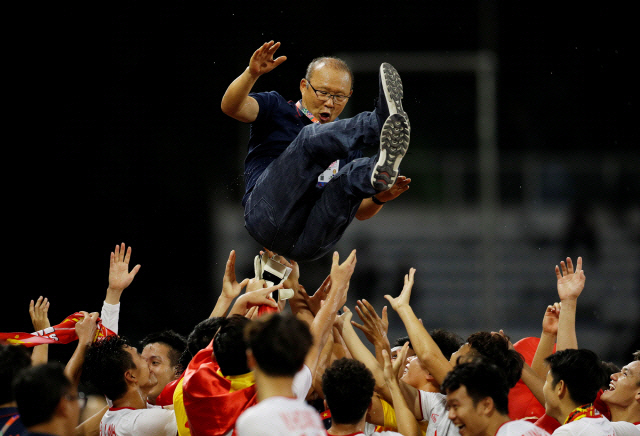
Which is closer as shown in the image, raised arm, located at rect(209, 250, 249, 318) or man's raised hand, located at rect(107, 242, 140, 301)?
raised arm, located at rect(209, 250, 249, 318)

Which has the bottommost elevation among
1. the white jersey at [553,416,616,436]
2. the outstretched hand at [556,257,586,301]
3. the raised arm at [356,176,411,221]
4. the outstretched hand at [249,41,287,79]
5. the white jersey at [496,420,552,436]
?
the white jersey at [553,416,616,436]

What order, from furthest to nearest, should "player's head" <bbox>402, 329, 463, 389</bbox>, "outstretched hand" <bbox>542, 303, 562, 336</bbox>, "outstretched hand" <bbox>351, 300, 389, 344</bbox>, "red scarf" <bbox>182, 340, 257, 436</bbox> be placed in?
"outstretched hand" <bbox>542, 303, 562, 336</bbox> < "player's head" <bbox>402, 329, 463, 389</bbox> < "outstretched hand" <bbox>351, 300, 389, 344</bbox> < "red scarf" <bbox>182, 340, 257, 436</bbox>

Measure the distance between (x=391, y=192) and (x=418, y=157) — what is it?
6.48 metres

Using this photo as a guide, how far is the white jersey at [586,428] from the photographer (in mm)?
2684

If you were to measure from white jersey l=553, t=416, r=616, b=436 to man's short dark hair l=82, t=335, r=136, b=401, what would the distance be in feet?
5.70

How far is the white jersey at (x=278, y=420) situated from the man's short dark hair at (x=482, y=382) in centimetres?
73

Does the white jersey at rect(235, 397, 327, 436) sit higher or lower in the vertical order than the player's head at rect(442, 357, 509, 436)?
higher

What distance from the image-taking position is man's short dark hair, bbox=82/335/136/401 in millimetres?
3109

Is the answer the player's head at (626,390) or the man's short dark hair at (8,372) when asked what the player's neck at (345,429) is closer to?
the man's short dark hair at (8,372)

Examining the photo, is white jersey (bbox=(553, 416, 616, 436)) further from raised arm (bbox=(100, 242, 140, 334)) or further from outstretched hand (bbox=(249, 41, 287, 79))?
raised arm (bbox=(100, 242, 140, 334))

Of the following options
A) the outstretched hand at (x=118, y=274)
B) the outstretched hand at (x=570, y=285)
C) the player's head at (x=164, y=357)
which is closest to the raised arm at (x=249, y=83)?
the outstretched hand at (x=118, y=274)

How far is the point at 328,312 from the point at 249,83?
1.10m

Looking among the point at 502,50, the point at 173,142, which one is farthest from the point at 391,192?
the point at 502,50

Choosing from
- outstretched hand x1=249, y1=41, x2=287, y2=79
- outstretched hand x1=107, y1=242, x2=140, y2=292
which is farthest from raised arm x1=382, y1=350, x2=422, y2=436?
outstretched hand x1=107, y1=242, x2=140, y2=292
